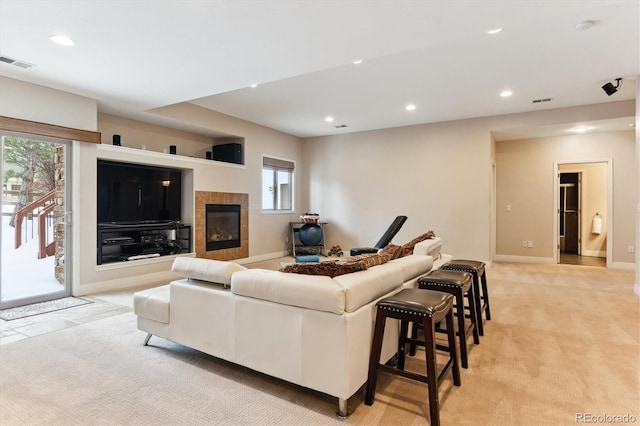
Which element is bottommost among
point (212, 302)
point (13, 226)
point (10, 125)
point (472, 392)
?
point (472, 392)

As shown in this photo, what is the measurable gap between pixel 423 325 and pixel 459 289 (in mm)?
864

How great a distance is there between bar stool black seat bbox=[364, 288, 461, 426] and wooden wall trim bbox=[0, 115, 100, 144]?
4315 millimetres

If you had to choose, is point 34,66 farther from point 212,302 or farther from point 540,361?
point 540,361

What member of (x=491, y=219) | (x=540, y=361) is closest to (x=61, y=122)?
(x=540, y=361)

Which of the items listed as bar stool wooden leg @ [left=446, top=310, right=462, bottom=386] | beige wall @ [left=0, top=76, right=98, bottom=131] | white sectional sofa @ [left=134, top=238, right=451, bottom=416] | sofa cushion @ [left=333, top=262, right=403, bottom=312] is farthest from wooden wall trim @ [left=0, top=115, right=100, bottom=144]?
bar stool wooden leg @ [left=446, top=310, right=462, bottom=386]

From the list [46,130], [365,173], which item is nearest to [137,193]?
[46,130]

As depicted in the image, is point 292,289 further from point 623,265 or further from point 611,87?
point 623,265

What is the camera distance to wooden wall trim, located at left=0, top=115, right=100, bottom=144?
3.73 meters

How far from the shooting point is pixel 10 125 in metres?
3.73

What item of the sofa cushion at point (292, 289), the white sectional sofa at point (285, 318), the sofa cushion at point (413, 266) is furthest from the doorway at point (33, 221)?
the sofa cushion at point (413, 266)

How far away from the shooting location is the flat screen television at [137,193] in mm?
4829

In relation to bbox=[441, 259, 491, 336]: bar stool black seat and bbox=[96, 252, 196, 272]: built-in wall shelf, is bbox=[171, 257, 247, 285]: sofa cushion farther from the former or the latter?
bbox=[96, 252, 196, 272]: built-in wall shelf

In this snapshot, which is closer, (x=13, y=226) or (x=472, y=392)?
(x=472, y=392)

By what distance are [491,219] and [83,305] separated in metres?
6.52
